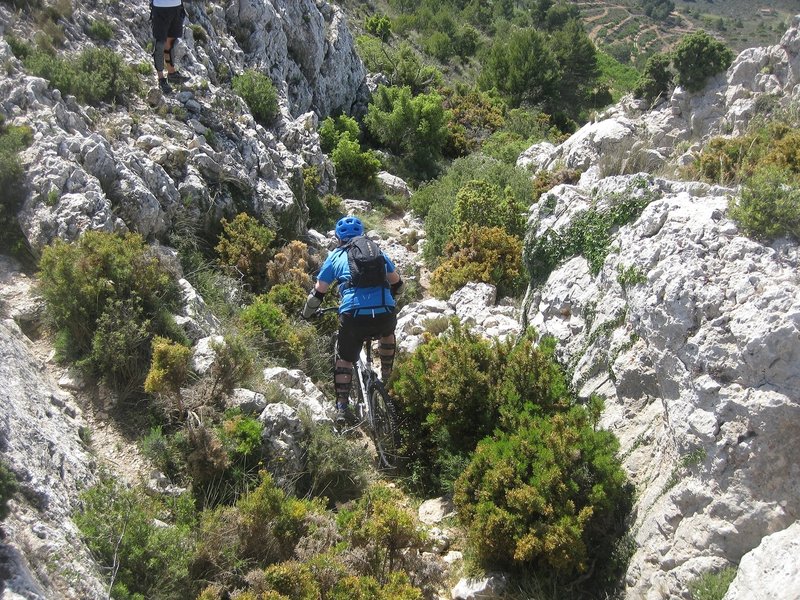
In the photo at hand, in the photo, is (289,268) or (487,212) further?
(487,212)

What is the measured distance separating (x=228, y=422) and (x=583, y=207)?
16.3ft

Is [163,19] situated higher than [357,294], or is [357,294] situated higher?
[163,19]

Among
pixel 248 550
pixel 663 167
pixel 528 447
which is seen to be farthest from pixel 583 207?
pixel 248 550

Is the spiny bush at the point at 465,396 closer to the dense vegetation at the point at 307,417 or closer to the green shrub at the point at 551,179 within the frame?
the dense vegetation at the point at 307,417

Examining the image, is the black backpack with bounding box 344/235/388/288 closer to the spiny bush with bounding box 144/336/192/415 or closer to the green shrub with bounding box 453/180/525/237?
the spiny bush with bounding box 144/336/192/415

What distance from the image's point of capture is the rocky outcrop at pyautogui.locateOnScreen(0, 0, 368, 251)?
6.70m

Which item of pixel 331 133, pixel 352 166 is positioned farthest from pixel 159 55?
pixel 331 133

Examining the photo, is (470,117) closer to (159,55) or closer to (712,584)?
(159,55)

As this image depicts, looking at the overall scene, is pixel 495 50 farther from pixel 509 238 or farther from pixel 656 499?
pixel 656 499

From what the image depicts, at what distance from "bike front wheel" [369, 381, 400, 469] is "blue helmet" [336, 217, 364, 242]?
1.61 metres

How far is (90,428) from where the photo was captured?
5250 mm

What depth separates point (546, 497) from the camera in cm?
479

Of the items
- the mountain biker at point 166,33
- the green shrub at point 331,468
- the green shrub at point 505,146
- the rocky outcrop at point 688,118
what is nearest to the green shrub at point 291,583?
the green shrub at point 331,468

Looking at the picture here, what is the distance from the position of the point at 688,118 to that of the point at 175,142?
932 cm
